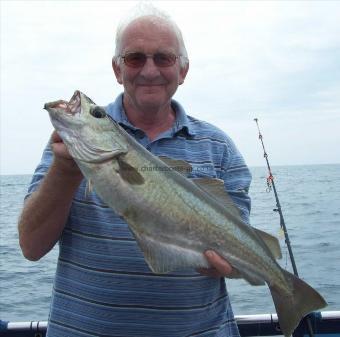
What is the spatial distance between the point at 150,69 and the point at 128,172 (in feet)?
2.98

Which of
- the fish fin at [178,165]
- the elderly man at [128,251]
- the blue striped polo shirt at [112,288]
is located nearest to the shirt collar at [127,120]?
the elderly man at [128,251]

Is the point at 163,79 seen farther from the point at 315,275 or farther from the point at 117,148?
the point at 315,275

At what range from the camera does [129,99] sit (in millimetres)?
3738

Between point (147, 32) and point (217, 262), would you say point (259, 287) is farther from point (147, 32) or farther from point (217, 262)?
point (147, 32)

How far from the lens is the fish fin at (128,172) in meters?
2.93

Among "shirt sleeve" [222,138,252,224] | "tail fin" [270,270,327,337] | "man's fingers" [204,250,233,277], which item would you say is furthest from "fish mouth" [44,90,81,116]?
"tail fin" [270,270,327,337]

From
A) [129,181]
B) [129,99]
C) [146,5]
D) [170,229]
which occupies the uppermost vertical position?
[146,5]

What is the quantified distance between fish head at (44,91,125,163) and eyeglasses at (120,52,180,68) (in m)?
0.70

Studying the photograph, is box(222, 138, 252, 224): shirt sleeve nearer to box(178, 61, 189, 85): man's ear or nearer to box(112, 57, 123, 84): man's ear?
box(178, 61, 189, 85): man's ear

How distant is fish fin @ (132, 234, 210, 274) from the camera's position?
3.04 meters

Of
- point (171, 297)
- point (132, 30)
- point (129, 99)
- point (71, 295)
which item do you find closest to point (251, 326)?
point (171, 297)

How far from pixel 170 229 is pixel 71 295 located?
2.91ft

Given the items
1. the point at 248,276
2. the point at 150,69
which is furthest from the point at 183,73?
the point at 248,276

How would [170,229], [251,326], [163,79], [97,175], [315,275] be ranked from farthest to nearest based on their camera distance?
Answer: [315,275] < [251,326] < [163,79] < [170,229] < [97,175]
